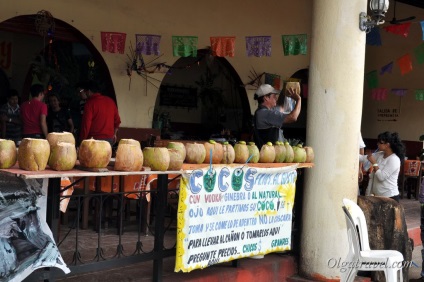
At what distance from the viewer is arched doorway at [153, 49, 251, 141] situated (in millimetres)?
14883

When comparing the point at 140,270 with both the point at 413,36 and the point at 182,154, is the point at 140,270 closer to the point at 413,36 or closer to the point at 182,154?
the point at 182,154

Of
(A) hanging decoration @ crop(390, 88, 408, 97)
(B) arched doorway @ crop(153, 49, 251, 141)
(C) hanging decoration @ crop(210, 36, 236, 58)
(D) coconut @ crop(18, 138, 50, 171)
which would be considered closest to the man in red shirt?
(D) coconut @ crop(18, 138, 50, 171)

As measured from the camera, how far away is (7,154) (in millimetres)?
3709

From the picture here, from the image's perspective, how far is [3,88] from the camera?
1284cm

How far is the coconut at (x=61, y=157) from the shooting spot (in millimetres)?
3805

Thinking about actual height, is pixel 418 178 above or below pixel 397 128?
below

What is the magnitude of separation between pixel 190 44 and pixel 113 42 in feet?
4.92

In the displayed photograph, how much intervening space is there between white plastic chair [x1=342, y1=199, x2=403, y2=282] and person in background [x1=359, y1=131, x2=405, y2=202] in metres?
2.11

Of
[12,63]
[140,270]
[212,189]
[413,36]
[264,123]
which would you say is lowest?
[140,270]

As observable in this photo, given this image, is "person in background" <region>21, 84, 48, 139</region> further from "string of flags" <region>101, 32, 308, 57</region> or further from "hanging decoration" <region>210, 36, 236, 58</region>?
"hanging decoration" <region>210, 36, 236, 58</region>

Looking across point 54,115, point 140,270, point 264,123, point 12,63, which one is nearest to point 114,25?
point 54,115

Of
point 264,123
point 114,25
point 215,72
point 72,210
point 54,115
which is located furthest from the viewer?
point 215,72

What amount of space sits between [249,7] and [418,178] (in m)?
5.23

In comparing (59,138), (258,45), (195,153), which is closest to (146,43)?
(258,45)
